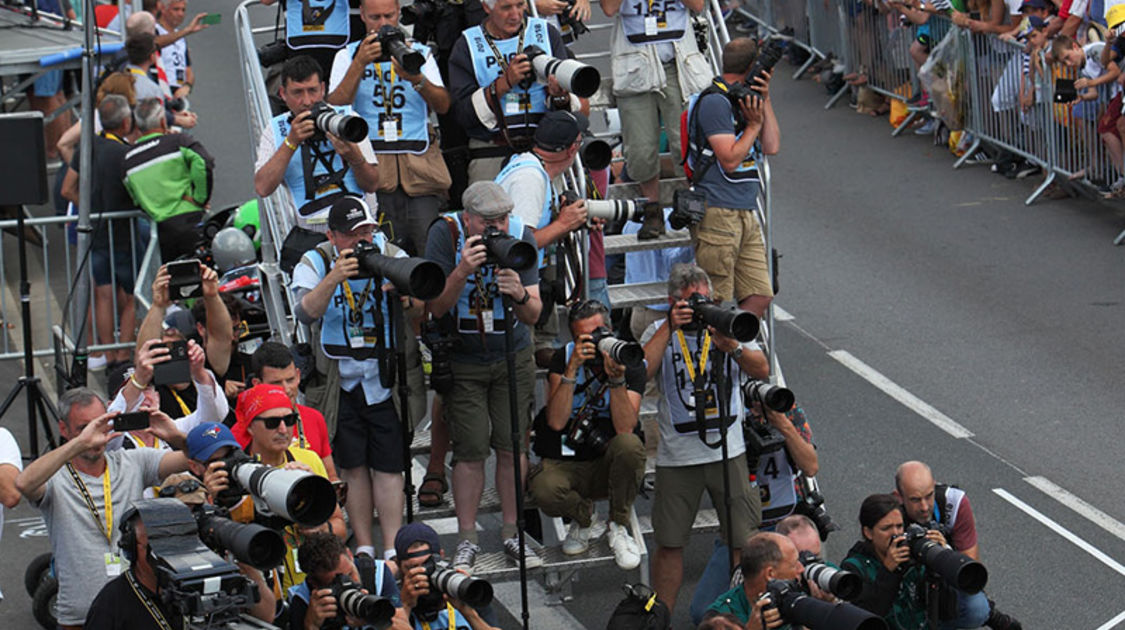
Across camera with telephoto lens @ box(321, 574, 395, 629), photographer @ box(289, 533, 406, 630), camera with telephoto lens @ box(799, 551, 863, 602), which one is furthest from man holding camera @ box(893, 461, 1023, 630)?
camera with telephoto lens @ box(321, 574, 395, 629)

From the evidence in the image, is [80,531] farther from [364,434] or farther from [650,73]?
[650,73]

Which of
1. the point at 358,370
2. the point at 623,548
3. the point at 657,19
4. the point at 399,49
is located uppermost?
the point at 657,19

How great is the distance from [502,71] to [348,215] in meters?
2.06

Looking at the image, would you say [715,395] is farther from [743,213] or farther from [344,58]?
[344,58]

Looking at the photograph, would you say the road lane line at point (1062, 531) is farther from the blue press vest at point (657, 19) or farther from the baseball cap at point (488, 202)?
the baseball cap at point (488, 202)

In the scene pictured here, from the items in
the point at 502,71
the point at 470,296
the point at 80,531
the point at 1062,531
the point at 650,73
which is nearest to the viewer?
the point at 80,531

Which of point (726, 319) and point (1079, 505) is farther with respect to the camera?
point (1079, 505)

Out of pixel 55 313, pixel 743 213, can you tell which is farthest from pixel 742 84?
pixel 55 313

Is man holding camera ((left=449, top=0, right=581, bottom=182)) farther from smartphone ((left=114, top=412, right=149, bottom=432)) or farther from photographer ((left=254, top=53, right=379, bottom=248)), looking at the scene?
smartphone ((left=114, top=412, right=149, bottom=432))

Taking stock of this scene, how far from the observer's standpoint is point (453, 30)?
485 inches

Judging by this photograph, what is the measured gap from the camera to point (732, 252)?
40.4 ft

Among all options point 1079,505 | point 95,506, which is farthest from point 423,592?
point 1079,505

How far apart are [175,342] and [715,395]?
3036 mm

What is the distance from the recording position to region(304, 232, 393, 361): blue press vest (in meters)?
10.2
